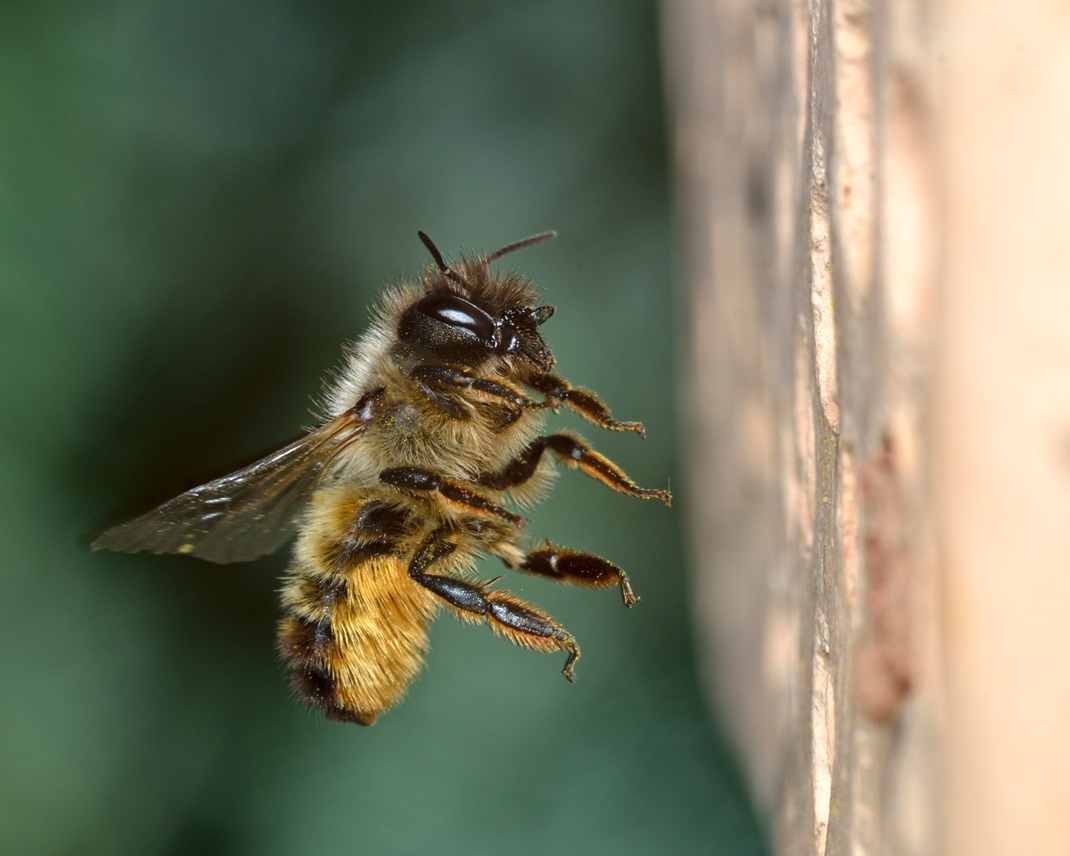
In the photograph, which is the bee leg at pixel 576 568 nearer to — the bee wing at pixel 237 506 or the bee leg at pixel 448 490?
the bee leg at pixel 448 490

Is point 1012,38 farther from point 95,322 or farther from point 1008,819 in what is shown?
point 95,322

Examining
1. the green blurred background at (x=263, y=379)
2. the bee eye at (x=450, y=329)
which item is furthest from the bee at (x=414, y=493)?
the green blurred background at (x=263, y=379)

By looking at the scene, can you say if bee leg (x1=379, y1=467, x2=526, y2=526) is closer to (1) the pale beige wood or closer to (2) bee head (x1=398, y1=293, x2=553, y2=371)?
(2) bee head (x1=398, y1=293, x2=553, y2=371)

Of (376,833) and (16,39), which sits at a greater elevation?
(16,39)

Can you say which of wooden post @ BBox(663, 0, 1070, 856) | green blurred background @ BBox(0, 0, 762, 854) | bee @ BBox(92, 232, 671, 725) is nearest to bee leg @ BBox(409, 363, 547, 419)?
bee @ BBox(92, 232, 671, 725)

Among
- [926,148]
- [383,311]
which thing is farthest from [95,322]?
[926,148]

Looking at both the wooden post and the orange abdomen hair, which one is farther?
the orange abdomen hair
